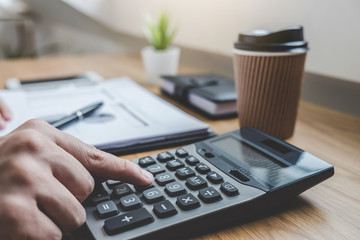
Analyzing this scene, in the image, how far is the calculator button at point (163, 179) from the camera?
0.34 m

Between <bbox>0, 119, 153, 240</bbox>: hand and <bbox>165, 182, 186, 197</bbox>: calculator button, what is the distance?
0.02 m

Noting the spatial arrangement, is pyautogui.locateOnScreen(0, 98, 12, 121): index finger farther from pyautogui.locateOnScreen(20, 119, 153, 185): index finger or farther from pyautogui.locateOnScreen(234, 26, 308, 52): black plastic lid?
pyautogui.locateOnScreen(234, 26, 308, 52): black plastic lid

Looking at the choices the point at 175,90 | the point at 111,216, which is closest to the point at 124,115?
the point at 175,90

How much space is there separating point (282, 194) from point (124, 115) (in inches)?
11.8

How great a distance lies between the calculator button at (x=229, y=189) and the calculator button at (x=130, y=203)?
0.08 metres

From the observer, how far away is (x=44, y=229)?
26 cm

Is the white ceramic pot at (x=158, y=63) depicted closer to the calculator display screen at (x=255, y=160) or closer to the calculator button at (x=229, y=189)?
the calculator display screen at (x=255, y=160)

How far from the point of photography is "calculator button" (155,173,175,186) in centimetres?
34

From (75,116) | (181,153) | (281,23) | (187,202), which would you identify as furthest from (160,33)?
(187,202)

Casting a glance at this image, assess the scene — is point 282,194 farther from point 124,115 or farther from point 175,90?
point 175,90

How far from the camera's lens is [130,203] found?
0.30 m

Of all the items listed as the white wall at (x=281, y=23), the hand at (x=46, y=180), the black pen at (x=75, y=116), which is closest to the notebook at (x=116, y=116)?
the black pen at (x=75, y=116)

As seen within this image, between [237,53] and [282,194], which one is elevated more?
[237,53]

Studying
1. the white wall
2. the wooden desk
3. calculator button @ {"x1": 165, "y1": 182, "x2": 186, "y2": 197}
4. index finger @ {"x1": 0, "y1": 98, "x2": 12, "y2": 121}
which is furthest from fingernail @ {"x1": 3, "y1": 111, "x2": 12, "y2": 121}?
the white wall
